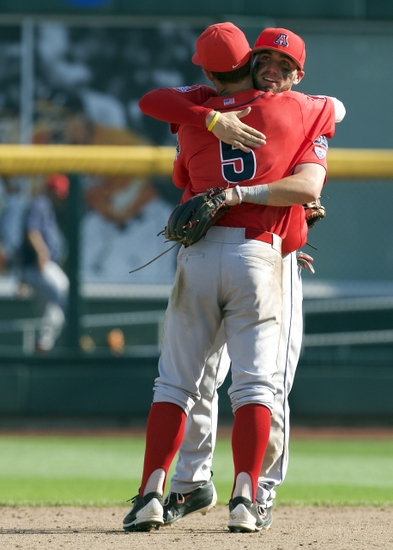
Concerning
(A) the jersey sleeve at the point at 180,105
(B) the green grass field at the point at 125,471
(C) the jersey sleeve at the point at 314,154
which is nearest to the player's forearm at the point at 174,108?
(A) the jersey sleeve at the point at 180,105

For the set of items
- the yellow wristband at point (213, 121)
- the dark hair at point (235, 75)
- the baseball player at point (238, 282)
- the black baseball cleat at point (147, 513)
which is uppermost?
the dark hair at point (235, 75)

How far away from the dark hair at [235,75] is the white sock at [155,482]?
146 centimetres

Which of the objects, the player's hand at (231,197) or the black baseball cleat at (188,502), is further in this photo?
the black baseball cleat at (188,502)

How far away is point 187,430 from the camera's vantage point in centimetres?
372

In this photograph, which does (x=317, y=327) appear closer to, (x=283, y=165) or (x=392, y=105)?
(x=392, y=105)

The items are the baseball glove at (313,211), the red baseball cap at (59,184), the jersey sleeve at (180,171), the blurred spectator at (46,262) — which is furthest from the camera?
the red baseball cap at (59,184)

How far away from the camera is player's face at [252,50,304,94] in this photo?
357 cm

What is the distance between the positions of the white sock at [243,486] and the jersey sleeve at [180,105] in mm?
1268

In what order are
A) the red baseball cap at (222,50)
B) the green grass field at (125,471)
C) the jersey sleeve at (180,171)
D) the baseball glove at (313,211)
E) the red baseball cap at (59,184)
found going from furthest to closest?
the red baseball cap at (59,184) → the green grass field at (125,471) → the baseball glove at (313,211) → the jersey sleeve at (180,171) → the red baseball cap at (222,50)

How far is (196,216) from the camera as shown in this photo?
11.1 feet

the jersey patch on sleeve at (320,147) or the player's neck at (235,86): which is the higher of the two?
the player's neck at (235,86)

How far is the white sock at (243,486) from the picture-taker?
11.1 feet

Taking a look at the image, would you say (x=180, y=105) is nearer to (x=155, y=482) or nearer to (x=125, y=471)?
(x=155, y=482)

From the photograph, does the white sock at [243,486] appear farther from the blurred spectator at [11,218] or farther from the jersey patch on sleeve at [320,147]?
the blurred spectator at [11,218]
